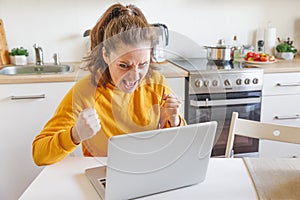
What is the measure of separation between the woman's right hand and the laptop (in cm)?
13

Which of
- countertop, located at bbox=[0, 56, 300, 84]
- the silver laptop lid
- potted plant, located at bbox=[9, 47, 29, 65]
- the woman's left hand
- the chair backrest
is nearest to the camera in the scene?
the silver laptop lid

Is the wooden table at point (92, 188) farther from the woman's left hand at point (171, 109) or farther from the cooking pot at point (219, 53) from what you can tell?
the cooking pot at point (219, 53)

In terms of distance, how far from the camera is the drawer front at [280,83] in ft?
8.09

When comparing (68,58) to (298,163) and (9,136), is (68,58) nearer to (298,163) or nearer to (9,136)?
(9,136)

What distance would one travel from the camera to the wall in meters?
2.66

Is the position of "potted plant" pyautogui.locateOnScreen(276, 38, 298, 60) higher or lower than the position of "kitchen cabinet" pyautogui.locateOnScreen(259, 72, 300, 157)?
higher

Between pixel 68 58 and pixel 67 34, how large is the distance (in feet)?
0.58

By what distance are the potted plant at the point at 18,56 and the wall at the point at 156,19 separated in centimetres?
8

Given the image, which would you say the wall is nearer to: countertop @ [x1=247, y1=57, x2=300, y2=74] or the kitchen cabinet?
countertop @ [x1=247, y1=57, x2=300, y2=74]

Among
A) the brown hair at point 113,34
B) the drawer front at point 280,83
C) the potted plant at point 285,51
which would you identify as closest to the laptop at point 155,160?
the brown hair at point 113,34

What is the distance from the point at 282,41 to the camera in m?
3.05

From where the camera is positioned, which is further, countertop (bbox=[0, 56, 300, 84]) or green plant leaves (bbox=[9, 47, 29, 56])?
green plant leaves (bbox=[9, 47, 29, 56])

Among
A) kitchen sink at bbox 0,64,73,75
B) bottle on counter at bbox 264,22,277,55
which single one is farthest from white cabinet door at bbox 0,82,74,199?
bottle on counter at bbox 264,22,277,55

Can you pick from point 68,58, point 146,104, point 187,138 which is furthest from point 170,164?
point 68,58
